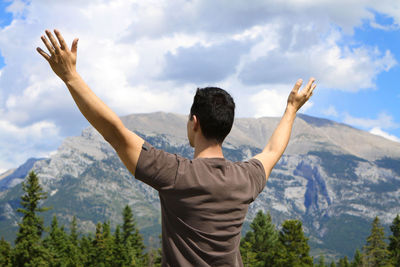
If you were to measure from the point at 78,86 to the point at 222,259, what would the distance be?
154 centimetres

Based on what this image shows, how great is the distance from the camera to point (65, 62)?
3.38m

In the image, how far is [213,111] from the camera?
366 cm

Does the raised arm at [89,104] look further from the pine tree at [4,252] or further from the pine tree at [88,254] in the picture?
the pine tree at [88,254]

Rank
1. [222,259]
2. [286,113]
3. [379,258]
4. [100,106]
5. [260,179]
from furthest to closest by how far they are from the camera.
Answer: [379,258] → [286,113] → [260,179] → [222,259] → [100,106]

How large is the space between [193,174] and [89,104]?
0.82 metres

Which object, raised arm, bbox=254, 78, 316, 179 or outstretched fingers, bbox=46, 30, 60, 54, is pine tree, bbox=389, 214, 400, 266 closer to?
raised arm, bbox=254, 78, 316, 179

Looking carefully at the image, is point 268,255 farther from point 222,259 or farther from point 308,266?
point 222,259

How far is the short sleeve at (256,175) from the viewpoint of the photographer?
153 inches

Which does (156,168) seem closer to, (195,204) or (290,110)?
(195,204)

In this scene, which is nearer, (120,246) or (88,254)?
(120,246)

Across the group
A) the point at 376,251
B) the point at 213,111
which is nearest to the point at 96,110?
the point at 213,111

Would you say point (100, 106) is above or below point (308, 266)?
above

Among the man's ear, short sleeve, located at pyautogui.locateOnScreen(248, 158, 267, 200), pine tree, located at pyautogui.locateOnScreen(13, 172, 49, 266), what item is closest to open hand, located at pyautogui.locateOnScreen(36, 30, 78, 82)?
the man's ear

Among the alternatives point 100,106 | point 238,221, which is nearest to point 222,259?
point 238,221
